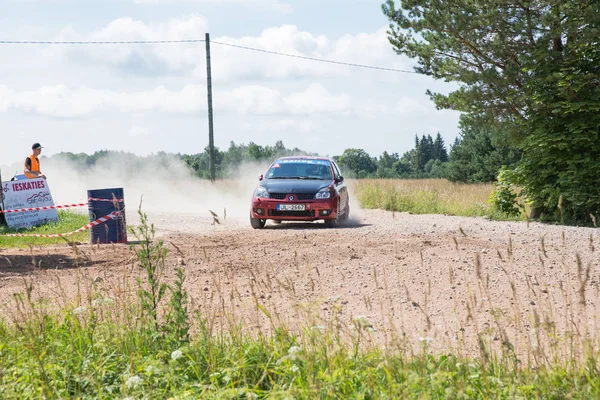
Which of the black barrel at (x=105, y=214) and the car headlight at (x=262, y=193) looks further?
the car headlight at (x=262, y=193)

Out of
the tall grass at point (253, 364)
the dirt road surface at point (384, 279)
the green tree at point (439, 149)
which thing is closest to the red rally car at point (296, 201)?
the dirt road surface at point (384, 279)

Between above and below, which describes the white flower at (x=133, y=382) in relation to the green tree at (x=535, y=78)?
below

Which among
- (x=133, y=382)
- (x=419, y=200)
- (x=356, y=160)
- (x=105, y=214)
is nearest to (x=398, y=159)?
(x=356, y=160)

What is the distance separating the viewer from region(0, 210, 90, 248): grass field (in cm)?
1496

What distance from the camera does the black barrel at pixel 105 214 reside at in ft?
46.7

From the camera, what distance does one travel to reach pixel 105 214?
14.4m

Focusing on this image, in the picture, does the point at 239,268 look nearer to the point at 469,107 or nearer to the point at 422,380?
the point at 422,380

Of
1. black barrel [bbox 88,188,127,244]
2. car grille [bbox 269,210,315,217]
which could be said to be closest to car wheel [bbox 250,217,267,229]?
car grille [bbox 269,210,315,217]

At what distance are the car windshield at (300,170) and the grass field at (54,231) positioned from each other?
15.5 ft

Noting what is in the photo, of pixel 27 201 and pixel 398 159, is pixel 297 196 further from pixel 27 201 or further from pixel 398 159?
pixel 398 159

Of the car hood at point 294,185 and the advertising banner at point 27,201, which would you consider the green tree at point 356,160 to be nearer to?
the advertising banner at point 27,201

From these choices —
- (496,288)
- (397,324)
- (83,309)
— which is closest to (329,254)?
(496,288)

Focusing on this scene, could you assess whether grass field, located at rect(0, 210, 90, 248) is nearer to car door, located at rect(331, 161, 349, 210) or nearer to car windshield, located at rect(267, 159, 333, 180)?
car windshield, located at rect(267, 159, 333, 180)

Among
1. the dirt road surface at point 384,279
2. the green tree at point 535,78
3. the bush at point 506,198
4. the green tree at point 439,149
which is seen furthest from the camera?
the green tree at point 439,149
